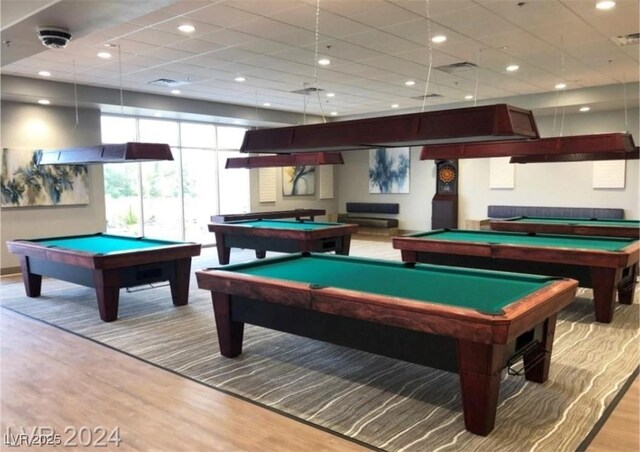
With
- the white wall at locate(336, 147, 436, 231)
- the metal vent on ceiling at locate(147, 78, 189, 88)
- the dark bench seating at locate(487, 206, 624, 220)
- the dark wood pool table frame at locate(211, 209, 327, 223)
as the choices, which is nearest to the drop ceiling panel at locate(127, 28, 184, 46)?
the metal vent on ceiling at locate(147, 78, 189, 88)

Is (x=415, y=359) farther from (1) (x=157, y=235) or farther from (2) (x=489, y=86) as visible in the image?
(1) (x=157, y=235)

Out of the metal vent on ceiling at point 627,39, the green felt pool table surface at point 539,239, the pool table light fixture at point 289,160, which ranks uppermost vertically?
the metal vent on ceiling at point 627,39

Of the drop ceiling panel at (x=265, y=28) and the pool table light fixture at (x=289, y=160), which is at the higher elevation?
the drop ceiling panel at (x=265, y=28)

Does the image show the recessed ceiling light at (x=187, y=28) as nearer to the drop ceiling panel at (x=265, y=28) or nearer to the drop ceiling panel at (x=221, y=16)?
the drop ceiling panel at (x=221, y=16)

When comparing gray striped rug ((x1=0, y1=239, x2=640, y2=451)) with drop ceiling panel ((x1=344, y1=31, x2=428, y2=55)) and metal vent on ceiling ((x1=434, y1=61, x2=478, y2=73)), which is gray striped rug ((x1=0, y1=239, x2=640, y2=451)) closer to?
drop ceiling panel ((x1=344, y1=31, x2=428, y2=55))

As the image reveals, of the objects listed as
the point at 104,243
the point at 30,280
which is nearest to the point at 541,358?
the point at 104,243

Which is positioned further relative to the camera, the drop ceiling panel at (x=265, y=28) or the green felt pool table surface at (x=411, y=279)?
the drop ceiling panel at (x=265, y=28)

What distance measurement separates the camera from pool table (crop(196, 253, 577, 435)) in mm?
2668

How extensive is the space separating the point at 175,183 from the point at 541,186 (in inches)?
318

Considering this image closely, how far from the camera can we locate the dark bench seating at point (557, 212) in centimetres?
984

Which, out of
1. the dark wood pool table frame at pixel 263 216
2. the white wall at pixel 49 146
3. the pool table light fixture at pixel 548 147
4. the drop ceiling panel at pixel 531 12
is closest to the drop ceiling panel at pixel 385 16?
the drop ceiling panel at pixel 531 12

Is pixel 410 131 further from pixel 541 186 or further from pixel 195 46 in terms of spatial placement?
pixel 541 186

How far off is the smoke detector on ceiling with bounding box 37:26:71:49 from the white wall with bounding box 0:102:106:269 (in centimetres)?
444

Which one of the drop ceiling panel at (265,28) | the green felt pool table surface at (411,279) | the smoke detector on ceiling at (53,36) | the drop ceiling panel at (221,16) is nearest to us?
the green felt pool table surface at (411,279)
